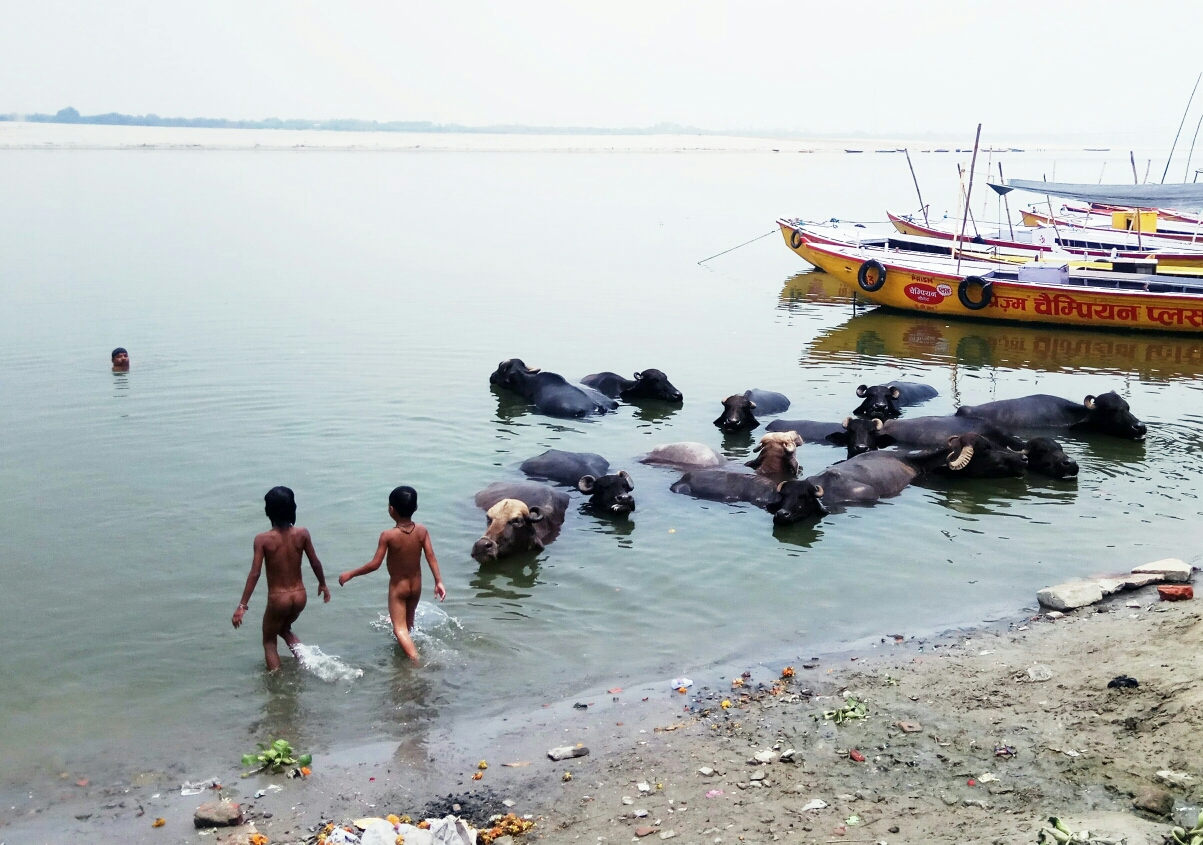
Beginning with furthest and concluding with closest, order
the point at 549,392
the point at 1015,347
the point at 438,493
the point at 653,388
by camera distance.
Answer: the point at 1015,347 → the point at 653,388 → the point at 549,392 → the point at 438,493

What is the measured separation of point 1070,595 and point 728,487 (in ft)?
14.0

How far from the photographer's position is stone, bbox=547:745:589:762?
710 centimetres

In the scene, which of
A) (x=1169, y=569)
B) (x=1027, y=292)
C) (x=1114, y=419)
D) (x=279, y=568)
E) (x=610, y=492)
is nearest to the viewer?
(x=279, y=568)

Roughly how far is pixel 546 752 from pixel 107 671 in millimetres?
3625

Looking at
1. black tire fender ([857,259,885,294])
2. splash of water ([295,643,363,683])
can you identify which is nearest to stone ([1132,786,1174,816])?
splash of water ([295,643,363,683])

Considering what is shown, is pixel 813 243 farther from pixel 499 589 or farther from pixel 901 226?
pixel 499 589

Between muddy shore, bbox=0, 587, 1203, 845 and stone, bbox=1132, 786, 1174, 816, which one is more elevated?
stone, bbox=1132, 786, 1174, 816

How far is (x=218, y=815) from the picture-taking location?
6.34 meters

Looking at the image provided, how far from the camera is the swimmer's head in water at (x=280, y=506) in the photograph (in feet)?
26.0

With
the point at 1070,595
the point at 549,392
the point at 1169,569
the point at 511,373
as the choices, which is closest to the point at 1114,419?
the point at 1169,569

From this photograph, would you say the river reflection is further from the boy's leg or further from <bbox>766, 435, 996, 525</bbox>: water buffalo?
the boy's leg

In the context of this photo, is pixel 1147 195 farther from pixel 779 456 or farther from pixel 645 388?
pixel 779 456

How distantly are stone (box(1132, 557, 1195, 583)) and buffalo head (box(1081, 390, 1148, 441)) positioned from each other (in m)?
5.78

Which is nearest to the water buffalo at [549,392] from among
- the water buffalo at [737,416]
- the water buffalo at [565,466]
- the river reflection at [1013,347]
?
the water buffalo at [737,416]
